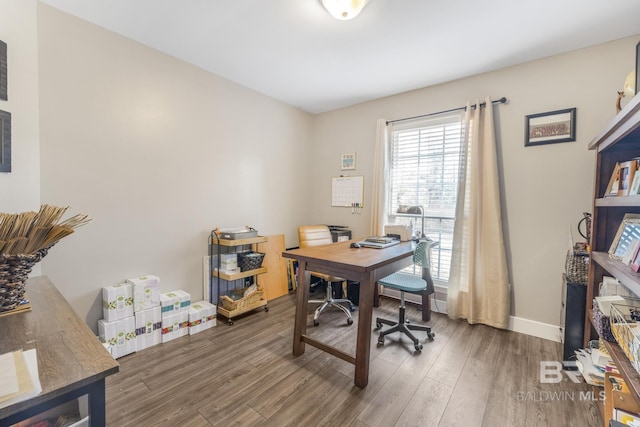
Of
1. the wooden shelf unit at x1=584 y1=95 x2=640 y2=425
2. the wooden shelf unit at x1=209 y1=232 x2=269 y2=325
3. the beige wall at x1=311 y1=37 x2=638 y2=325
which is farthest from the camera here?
the wooden shelf unit at x1=209 y1=232 x2=269 y2=325

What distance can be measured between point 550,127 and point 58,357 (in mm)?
3498

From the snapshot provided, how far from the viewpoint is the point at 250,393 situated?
174cm

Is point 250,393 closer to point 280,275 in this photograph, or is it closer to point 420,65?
point 280,275

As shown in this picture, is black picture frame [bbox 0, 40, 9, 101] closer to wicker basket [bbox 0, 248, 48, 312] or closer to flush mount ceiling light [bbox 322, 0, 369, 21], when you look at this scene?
wicker basket [bbox 0, 248, 48, 312]

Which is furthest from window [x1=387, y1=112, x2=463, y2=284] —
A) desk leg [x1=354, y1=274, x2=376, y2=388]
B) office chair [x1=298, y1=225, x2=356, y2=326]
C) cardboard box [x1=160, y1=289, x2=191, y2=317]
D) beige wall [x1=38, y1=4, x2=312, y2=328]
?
cardboard box [x1=160, y1=289, x2=191, y2=317]

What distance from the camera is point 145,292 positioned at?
7.36 ft

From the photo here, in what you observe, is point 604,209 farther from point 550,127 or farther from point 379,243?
point 379,243

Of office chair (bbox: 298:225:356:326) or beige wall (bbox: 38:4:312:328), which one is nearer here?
beige wall (bbox: 38:4:312:328)

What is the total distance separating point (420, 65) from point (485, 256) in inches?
78.6

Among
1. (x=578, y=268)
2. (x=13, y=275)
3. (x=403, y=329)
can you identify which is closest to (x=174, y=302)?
(x=13, y=275)

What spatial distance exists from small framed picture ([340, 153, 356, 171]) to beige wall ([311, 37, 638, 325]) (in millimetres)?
1277

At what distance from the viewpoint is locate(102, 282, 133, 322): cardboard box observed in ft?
6.84

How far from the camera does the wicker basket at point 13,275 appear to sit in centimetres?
91

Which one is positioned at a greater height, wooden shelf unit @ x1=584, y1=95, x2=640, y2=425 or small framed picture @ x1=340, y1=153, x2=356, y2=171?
small framed picture @ x1=340, y1=153, x2=356, y2=171
